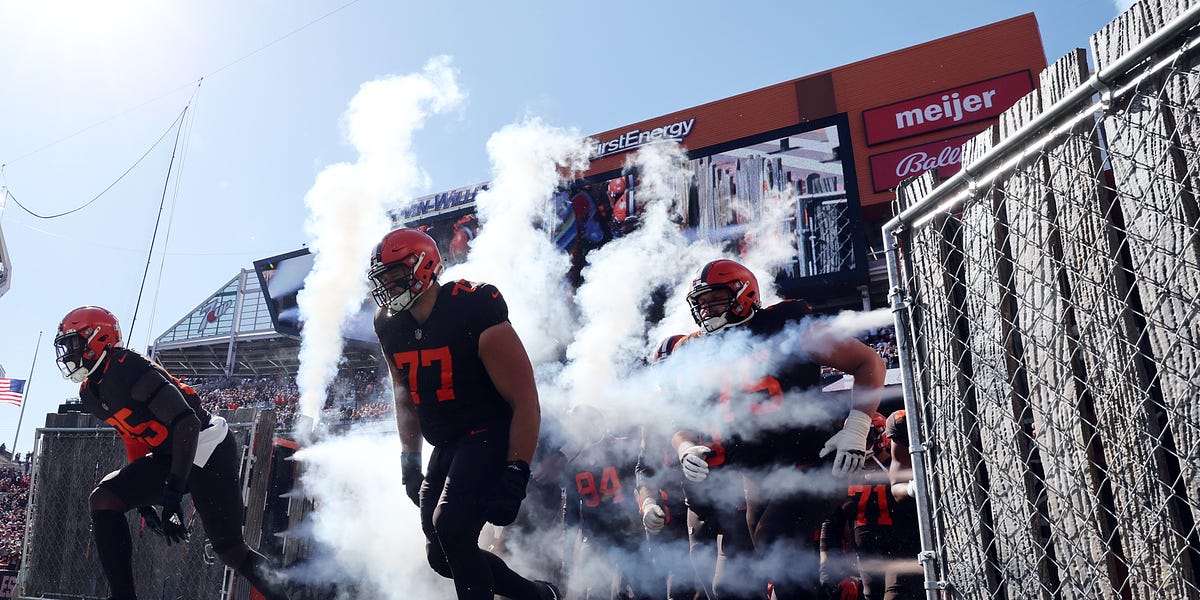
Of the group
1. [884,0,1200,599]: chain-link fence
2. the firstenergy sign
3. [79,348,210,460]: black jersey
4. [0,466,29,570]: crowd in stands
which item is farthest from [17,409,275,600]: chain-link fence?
the firstenergy sign

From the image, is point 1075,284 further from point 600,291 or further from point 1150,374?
point 600,291

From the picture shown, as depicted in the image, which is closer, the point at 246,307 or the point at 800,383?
the point at 800,383

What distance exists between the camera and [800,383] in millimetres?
4465

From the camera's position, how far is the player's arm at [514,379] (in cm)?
449

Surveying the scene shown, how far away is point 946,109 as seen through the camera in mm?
18938

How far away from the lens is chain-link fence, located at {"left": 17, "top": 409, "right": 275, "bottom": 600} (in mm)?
7172

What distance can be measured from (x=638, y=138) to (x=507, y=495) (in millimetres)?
18744

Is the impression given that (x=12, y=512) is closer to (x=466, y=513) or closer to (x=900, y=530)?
(x=466, y=513)

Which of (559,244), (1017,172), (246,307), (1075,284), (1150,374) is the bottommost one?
(1150,374)

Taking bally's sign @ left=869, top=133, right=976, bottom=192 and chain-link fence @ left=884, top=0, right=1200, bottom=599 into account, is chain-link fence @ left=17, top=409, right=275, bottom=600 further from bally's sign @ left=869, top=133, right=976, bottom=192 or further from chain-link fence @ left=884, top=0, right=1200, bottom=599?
bally's sign @ left=869, top=133, right=976, bottom=192

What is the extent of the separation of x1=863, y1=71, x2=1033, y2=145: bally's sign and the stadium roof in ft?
74.9

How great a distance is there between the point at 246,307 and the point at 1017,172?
3565 cm

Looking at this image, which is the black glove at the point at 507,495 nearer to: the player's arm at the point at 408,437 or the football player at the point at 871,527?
the player's arm at the point at 408,437

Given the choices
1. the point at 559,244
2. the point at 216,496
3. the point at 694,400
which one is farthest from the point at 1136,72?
the point at 559,244
